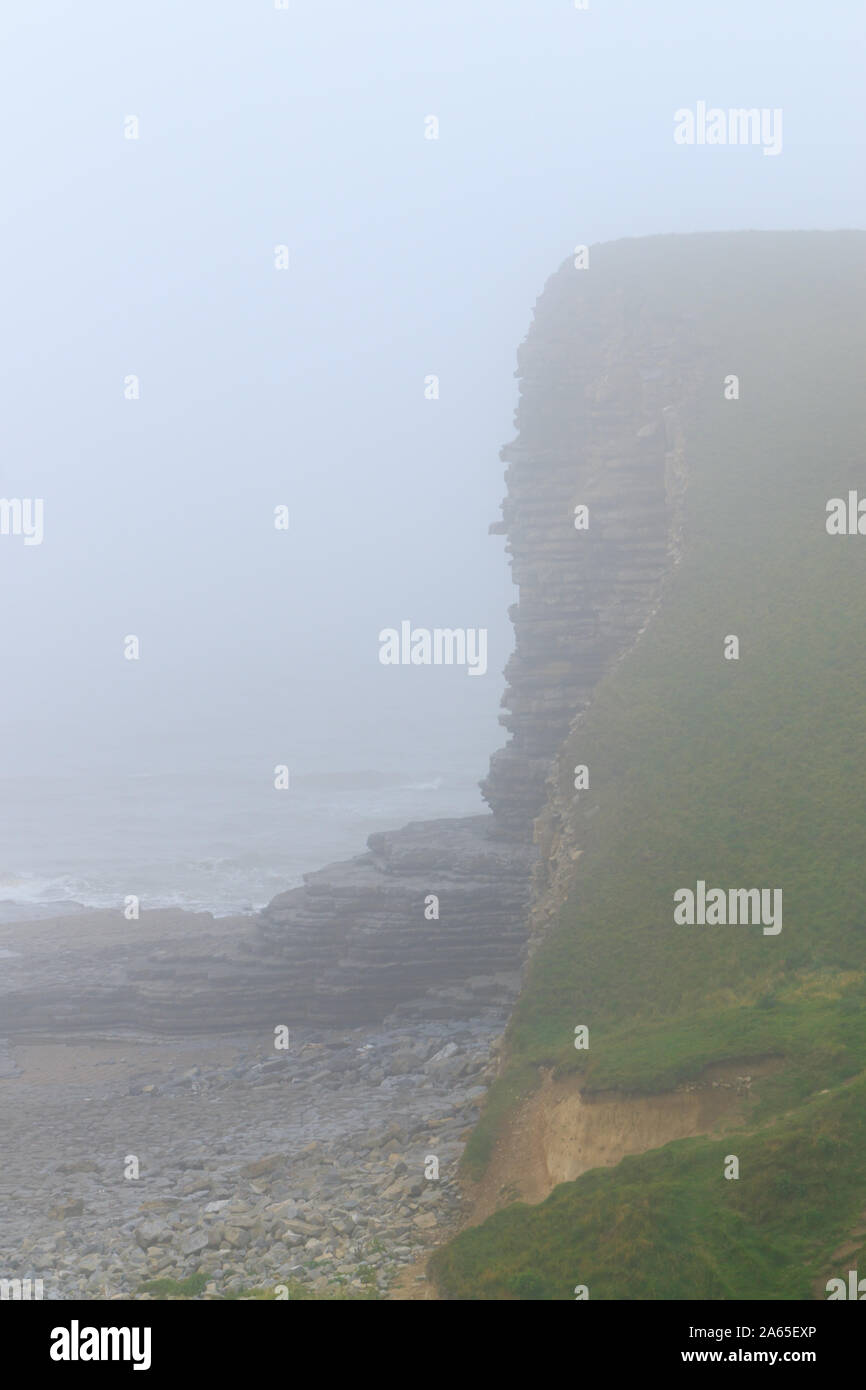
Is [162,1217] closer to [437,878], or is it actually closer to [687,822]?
[687,822]

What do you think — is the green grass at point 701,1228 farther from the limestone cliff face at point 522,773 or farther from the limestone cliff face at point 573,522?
the limestone cliff face at point 573,522

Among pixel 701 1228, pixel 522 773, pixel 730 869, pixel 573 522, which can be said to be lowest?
pixel 701 1228

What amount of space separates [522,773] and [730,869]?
22.5 meters

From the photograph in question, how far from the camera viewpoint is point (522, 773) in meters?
54.2

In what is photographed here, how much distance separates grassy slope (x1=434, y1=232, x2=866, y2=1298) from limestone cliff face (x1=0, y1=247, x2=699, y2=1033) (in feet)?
9.45

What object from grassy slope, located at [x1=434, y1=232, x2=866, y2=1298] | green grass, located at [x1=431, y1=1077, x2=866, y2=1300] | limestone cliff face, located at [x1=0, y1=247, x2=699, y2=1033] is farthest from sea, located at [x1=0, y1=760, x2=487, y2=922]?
green grass, located at [x1=431, y1=1077, x2=866, y2=1300]

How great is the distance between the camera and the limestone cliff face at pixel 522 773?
153ft

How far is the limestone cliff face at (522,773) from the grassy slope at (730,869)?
288 centimetres

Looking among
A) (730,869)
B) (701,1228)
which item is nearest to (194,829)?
(730,869)

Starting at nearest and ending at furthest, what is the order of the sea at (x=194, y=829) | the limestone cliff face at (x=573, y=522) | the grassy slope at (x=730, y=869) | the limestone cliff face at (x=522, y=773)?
the grassy slope at (x=730, y=869), the limestone cliff face at (x=522, y=773), the limestone cliff face at (x=573, y=522), the sea at (x=194, y=829)

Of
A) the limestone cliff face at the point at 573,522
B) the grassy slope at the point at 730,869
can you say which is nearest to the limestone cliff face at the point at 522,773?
the limestone cliff face at the point at 573,522

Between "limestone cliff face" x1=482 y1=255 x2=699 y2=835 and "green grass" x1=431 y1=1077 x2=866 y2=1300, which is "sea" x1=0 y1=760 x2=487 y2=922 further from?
"green grass" x1=431 y1=1077 x2=866 y2=1300

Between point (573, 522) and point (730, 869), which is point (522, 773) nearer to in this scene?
point (573, 522)

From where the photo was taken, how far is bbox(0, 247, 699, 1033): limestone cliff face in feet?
153
